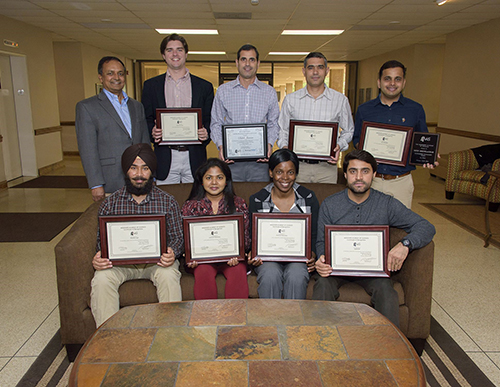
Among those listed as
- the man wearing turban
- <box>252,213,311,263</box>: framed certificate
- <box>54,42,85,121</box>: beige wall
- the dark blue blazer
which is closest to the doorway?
<box>54,42,85,121</box>: beige wall

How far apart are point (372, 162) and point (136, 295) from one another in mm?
1604

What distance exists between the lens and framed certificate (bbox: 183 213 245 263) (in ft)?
7.68

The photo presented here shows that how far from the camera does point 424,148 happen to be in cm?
→ 297

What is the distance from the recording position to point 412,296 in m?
2.31

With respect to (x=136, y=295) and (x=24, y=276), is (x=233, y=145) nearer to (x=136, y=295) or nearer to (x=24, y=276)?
(x=136, y=295)

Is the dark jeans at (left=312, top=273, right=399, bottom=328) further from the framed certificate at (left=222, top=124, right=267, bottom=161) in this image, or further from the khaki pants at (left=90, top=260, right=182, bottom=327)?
the framed certificate at (left=222, top=124, right=267, bottom=161)

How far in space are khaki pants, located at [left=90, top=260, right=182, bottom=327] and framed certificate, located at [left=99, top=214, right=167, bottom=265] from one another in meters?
0.12

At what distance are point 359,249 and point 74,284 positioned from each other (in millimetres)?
1566

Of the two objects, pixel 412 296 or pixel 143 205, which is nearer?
pixel 412 296

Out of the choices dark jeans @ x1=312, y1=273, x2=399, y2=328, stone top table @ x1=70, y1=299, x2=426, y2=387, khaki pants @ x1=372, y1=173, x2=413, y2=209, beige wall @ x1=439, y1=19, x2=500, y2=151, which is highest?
beige wall @ x1=439, y1=19, x2=500, y2=151

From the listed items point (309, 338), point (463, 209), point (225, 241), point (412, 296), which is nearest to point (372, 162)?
point (412, 296)

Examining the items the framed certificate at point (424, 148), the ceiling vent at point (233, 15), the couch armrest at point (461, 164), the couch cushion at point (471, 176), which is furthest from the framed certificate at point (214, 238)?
the ceiling vent at point (233, 15)

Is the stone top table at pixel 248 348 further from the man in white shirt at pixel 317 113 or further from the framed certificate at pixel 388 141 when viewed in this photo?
the man in white shirt at pixel 317 113

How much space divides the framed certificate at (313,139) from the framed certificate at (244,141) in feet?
0.74
